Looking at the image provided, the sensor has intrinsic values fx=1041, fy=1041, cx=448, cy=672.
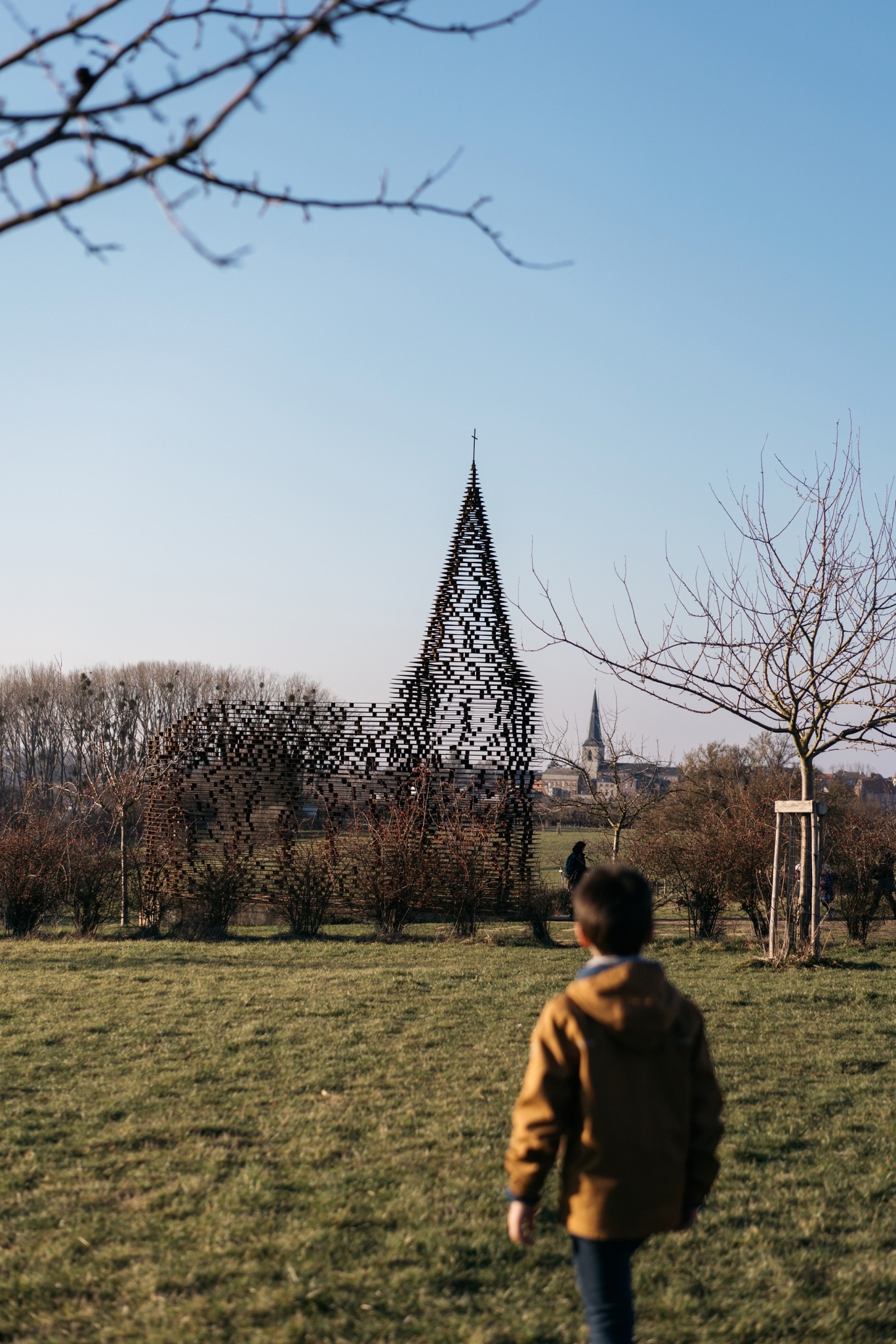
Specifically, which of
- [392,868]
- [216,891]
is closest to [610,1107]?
[392,868]

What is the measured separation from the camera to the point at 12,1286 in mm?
3252

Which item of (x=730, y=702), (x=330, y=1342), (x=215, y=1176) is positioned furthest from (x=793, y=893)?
(x=330, y=1342)

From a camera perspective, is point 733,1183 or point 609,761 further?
point 609,761

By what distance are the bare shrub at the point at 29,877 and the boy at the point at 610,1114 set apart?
11947 millimetres

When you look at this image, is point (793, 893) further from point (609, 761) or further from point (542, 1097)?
point (542, 1097)

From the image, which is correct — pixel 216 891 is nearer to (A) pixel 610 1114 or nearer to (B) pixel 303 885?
(B) pixel 303 885

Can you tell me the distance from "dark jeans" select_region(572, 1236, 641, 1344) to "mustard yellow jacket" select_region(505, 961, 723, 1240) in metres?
0.06

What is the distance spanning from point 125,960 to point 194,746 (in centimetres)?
410

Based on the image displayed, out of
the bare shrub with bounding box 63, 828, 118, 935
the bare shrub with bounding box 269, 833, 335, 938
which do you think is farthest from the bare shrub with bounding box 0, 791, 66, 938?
the bare shrub with bounding box 269, 833, 335, 938

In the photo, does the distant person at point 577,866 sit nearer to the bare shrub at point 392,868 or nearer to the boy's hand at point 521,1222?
the bare shrub at point 392,868

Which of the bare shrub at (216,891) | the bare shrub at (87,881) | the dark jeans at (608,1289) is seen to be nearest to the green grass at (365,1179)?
the dark jeans at (608,1289)

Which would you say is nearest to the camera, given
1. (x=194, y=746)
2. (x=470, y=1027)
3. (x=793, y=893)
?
(x=470, y=1027)

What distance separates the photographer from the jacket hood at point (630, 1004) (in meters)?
2.42

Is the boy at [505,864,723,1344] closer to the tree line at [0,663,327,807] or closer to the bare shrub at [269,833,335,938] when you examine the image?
the bare shrub at [269,833,335,938]
